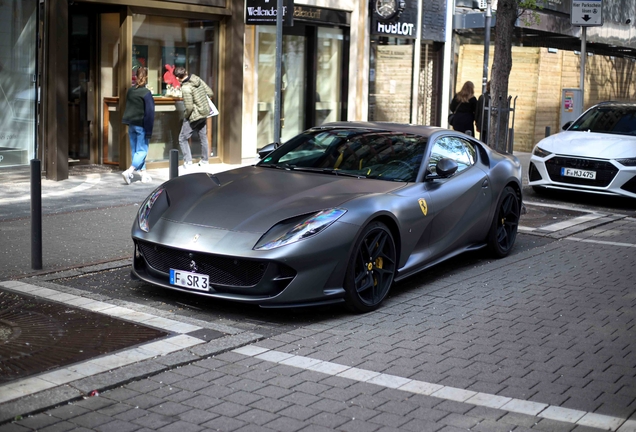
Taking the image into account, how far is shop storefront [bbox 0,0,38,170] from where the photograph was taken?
45.6ft

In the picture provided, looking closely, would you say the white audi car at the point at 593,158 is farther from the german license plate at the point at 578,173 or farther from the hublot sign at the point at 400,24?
the hublot sign at the point at 400,24

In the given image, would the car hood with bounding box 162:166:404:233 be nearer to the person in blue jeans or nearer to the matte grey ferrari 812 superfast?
the matte grey ferrari 812 superfast

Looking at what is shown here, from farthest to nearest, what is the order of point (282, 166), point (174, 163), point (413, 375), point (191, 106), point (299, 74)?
point (299, 74), point (191, 106), point (174, 163), point (282, 166), point (413, 375)

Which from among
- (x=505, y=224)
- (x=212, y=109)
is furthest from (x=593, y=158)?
(x=212, y=109)

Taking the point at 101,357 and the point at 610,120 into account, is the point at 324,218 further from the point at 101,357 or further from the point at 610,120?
the point at 610,120

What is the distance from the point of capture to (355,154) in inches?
324

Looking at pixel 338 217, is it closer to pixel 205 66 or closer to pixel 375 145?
pixel 375 145

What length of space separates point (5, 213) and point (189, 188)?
4466mm

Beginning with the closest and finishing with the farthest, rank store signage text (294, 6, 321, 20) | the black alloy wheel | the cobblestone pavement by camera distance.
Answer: the cobblestone pavement
the black alloy wheel
store signage text (294, 6, 321, 20)

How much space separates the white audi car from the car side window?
17.8ft

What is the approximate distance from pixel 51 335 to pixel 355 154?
11.0 ft

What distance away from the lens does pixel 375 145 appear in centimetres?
835

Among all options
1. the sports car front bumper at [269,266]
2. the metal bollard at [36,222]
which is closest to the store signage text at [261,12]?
the metal bollard at [36,222]

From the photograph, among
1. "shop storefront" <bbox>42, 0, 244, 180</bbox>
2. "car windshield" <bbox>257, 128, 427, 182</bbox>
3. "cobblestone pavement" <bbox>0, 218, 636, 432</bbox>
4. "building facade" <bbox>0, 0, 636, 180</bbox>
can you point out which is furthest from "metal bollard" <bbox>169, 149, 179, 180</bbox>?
"shop storefront" <bbox>42, 0, 244, 180</bbox>
